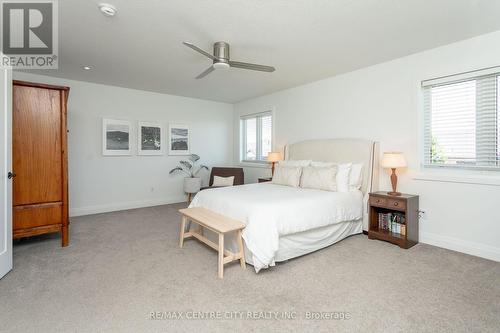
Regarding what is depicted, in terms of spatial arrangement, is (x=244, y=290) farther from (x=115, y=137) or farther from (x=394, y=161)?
(x=115, y=137)

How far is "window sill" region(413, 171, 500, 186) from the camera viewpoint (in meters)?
2.83

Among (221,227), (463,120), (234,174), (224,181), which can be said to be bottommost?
(221,227)

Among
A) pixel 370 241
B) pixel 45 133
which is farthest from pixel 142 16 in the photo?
pixel 370 241

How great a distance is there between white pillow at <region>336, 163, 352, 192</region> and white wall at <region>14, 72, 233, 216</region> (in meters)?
3.70

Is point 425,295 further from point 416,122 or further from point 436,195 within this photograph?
point 416,122

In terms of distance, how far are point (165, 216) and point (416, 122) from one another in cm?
432

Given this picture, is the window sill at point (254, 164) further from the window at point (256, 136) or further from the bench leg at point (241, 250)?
the bench leg at point (241, 250)

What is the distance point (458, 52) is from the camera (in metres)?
3.04

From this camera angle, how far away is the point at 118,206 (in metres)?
5.23

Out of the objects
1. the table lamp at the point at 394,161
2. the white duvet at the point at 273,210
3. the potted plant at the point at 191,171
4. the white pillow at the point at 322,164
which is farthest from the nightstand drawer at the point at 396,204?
the potted plant at the point at 191,171

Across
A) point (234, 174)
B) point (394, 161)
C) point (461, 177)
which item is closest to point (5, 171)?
point (234, 174)

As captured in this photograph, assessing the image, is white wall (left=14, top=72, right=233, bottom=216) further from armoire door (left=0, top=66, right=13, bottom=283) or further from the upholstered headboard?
the upholstered headboard

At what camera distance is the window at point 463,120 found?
290cm

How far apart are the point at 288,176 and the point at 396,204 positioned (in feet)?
5.07
